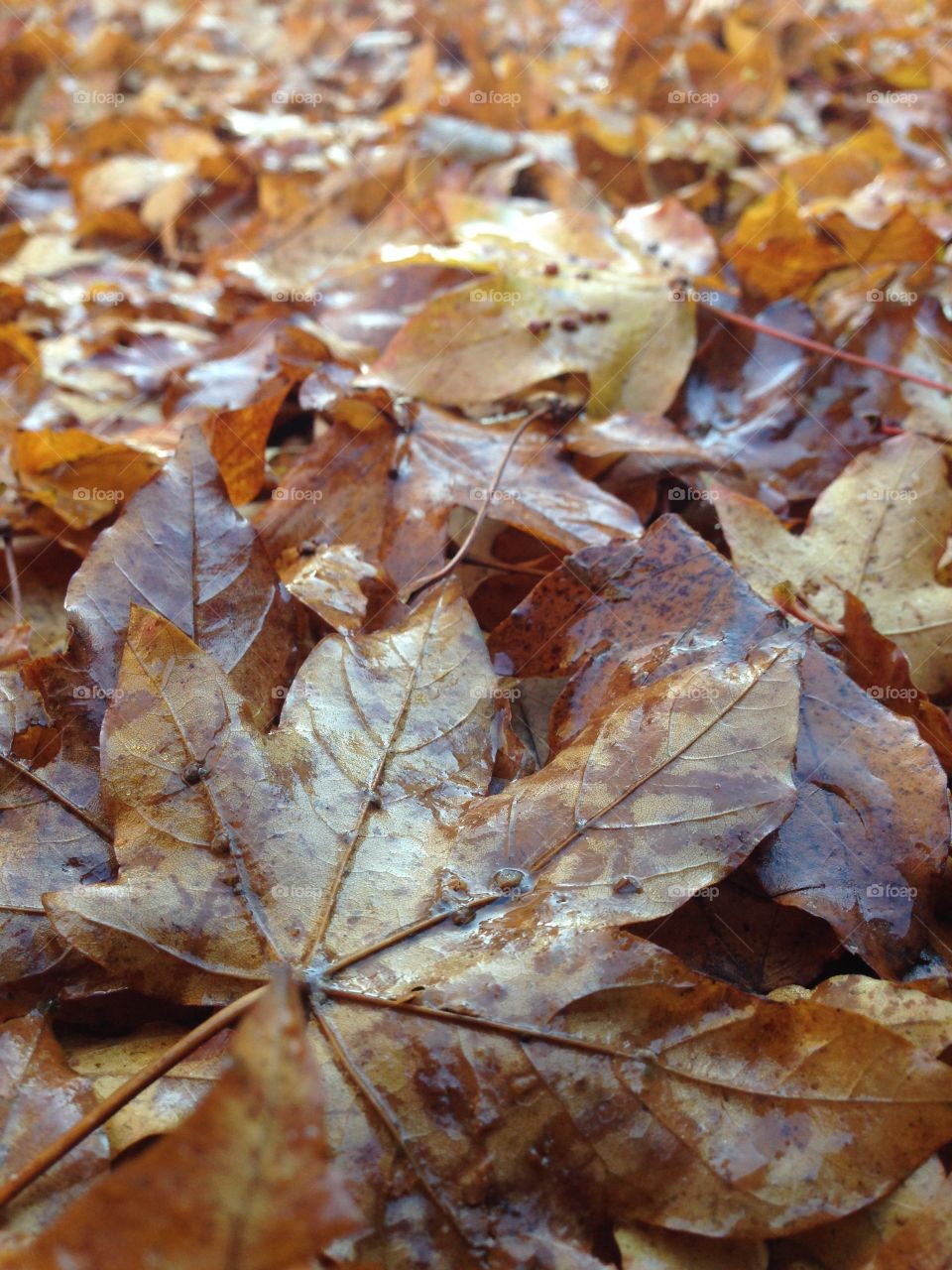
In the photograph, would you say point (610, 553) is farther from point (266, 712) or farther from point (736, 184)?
point (736, 184)

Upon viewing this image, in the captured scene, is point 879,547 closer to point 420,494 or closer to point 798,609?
point 798,609

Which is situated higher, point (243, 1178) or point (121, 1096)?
point (243, 1178)

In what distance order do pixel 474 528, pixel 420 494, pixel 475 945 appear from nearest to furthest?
pixel 475 945
pixel 474 528
pixel 420 494

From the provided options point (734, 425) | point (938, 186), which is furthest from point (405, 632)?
point (938, 186)

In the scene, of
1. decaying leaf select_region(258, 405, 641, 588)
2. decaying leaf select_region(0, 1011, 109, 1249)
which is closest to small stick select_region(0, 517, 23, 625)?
decaying leaf select_region(258, 405, 641, 588)

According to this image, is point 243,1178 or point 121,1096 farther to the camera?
point 121,1096

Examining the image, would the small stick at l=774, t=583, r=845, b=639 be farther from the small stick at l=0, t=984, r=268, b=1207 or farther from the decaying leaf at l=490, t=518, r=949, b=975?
the small stick at l=0, t=984, r=268, b=1207

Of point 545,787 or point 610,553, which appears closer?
point 545,787

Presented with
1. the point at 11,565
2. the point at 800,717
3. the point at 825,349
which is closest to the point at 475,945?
the point at 800,717
